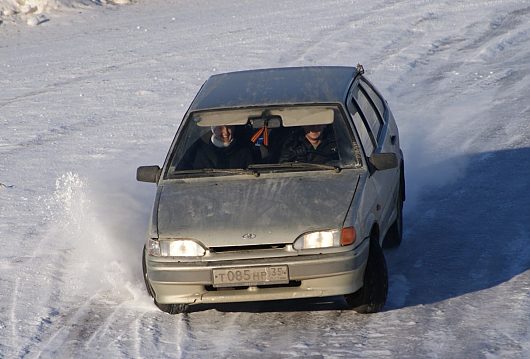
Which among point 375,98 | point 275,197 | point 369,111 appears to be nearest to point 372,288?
point 275,197

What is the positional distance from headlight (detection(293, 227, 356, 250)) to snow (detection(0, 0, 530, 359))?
22.6 inches

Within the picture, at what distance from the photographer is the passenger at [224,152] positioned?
8.70 meters

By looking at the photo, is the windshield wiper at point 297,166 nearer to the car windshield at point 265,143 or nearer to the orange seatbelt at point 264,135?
the car windshield at point 265,143

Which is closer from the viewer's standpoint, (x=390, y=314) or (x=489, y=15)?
(x=390, y=314)

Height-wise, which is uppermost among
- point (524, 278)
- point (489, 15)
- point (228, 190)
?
point (228, 190)

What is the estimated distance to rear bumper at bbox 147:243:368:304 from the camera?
25.1ft

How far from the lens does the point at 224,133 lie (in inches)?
350

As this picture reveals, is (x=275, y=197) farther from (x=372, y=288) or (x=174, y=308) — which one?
(x=174, y=308)

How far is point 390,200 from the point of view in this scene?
30.7ft

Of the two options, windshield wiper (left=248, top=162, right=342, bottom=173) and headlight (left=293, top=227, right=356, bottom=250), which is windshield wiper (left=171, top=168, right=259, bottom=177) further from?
headlight (left=293, top=227, right=356, bottom=250)

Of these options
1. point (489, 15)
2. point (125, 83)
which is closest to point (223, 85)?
point (125, 83)

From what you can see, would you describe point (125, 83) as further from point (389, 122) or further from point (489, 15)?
point (389, 122)

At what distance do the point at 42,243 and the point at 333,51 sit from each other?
10.1 metres

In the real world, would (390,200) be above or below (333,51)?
above
